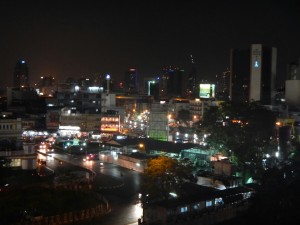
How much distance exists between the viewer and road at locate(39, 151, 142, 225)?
28.9ft

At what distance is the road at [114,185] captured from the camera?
8.81 m

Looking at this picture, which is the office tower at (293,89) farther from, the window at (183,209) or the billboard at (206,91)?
the window at (183,209)

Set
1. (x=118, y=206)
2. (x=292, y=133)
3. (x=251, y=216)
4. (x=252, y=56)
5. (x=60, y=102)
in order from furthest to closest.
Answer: (x=252, y=56)
(x=60, y=102)
(x=292, y=133)
(x=118, y=206)
(x=251, y=216)

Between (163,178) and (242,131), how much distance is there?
175 inches

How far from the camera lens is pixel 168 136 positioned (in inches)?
782

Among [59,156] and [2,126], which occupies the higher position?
[2,126]

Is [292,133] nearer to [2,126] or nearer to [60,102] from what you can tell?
[2,126]

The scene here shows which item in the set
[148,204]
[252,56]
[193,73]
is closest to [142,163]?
[148,204]

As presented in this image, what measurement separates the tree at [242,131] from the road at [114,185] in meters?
3.02

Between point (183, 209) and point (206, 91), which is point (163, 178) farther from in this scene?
point (206, 91)

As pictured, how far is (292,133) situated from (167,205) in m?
9.92

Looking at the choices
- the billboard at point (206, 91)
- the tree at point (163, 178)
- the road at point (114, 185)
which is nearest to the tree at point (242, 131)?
the tree at point (163, 178)

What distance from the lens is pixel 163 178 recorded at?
10.4 metres

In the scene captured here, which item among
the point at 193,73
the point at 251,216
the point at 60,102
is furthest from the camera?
the point at 193,73
